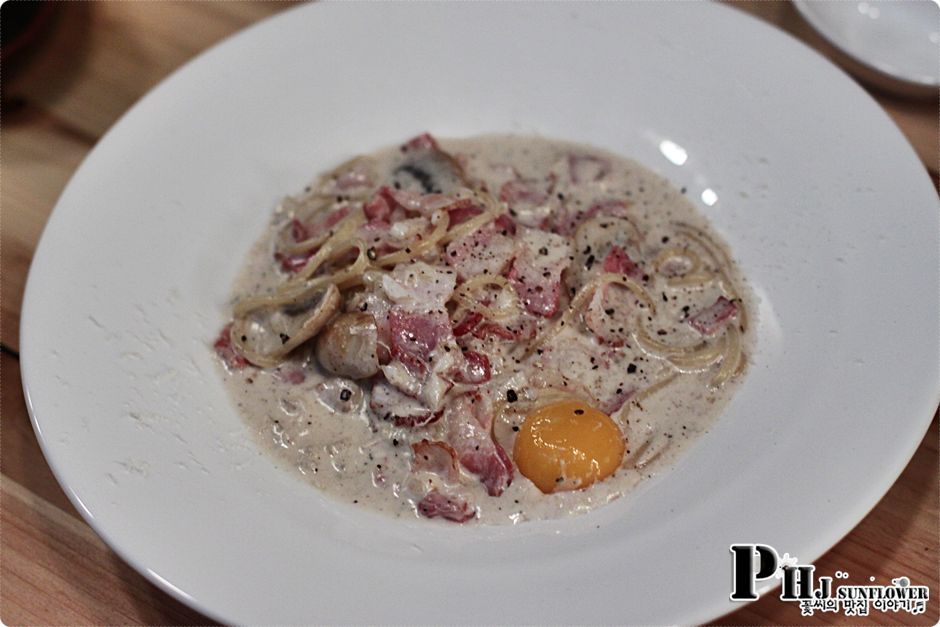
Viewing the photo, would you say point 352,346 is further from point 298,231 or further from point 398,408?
point 298,231

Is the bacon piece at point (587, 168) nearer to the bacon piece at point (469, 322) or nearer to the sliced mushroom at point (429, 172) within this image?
the sliced mushroom at point (429, 172)

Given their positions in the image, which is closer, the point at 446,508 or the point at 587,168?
the point at 446,508

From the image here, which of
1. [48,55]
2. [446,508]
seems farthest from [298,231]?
[48,55]

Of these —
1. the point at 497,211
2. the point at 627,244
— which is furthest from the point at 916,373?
the point at 497,211

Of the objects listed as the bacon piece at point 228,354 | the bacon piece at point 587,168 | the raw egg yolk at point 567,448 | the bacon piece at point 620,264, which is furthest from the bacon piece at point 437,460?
the bacon piece at point 587,168

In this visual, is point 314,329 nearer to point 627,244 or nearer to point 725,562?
point 627,244

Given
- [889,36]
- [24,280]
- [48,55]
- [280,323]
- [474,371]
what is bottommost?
[24,280]

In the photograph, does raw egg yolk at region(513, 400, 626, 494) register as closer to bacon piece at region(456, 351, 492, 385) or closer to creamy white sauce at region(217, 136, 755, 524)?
creamy white sauce at region(217, 136, 755, 524)
